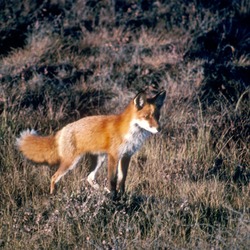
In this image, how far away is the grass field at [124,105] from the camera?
237 inches

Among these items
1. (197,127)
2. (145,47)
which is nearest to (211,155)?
(197,127)

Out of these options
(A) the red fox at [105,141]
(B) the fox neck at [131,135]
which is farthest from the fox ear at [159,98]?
(B) the fox neck at [131,135]

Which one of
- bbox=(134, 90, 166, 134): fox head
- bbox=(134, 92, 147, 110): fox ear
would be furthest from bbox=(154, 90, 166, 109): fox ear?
bbox=(134, 92, 147, 110): fox ear

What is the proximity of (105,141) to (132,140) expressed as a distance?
1.25 ft

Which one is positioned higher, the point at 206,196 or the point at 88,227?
Result: the point at 88,227

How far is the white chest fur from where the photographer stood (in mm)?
7332

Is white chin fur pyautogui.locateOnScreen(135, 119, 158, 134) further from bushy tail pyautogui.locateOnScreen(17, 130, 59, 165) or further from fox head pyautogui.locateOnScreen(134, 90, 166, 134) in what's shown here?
bushy tail pyautogui.locateOnScreen(17, 130, 59, 165)

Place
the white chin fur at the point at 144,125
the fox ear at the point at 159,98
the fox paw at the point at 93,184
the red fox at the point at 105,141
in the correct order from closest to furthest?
the fox paw at the point at 93,184 → the white chin fur at the point at 144,125 → the red fox at the point at 105,141 → the fox ear at the point at 159,98

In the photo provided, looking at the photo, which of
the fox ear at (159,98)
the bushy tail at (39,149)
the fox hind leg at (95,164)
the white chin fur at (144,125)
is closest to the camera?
the white chin fur at (144,125)

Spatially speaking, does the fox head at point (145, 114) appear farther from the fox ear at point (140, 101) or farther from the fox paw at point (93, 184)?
the fox paw at point (93, 184)

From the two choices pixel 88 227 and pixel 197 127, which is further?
pixel 197 127

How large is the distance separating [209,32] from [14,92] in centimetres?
497

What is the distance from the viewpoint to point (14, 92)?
9.95 metres

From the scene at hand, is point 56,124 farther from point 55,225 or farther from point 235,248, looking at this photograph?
point 235,248
